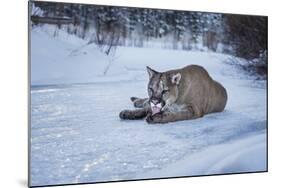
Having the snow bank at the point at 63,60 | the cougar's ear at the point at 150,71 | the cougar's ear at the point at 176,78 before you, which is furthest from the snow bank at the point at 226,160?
the snow bank at the point at 63,60

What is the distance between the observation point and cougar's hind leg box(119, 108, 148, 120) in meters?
3.47

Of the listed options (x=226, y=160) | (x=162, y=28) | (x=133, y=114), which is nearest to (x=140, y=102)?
(x=133, y=114)

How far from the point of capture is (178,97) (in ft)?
11.8

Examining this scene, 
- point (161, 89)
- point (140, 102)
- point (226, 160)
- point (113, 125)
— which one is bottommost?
point (226, 160)

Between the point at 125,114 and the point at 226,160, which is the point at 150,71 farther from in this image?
the point at 226,160

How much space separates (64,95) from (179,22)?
1139 millimetres

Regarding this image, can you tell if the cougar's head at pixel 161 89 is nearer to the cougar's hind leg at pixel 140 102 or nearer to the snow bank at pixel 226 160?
the cougar's hind leg at pixel 140 102

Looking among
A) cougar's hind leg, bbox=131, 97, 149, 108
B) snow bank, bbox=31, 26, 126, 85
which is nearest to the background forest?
snow bank, bbox=31, 26, 126, 85

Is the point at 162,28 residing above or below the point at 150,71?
above

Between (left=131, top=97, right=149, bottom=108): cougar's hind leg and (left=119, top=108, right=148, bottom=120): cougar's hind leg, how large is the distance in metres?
0.03

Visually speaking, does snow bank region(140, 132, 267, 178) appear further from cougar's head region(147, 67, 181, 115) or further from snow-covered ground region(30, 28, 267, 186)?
cougar's head region(147, 67, 181, 115)

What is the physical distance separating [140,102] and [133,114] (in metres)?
0.12
